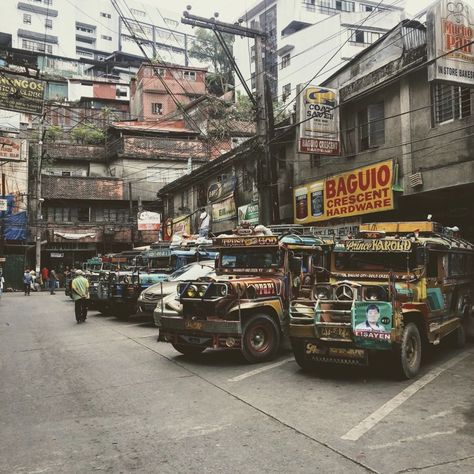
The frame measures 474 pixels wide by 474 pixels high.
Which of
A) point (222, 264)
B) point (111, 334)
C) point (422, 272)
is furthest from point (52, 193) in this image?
point (422, 272)

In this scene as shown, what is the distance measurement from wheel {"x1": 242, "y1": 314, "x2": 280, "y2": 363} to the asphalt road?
11.6 inches

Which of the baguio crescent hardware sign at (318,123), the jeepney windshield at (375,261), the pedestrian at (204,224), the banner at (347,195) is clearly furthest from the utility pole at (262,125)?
the pedestrian at (204,224)

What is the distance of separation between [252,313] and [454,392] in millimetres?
3519

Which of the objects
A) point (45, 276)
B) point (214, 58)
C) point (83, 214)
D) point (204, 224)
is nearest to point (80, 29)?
point (214, 58)

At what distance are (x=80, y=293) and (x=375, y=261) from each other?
31.5 ft

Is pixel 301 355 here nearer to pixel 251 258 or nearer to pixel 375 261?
pixel 375 261

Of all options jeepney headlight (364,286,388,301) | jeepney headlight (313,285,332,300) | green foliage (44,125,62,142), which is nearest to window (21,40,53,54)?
green foliage (44,125,62,142)

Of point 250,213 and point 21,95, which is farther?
point 21,95

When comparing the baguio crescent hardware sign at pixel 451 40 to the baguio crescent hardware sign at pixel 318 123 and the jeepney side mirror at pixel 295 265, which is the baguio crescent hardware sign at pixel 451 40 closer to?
the baguio crescent hardware sign at pixel 318 123

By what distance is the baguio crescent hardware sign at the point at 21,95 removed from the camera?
1062 inches

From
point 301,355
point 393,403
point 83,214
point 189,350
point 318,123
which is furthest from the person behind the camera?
point 83,214

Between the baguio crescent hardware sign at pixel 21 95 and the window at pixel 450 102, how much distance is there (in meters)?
22.0

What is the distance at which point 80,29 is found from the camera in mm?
78500

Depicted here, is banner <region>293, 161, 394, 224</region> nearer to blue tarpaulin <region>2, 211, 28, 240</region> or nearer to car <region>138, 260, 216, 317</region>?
car <region>138, 260, 216, 317</region>
